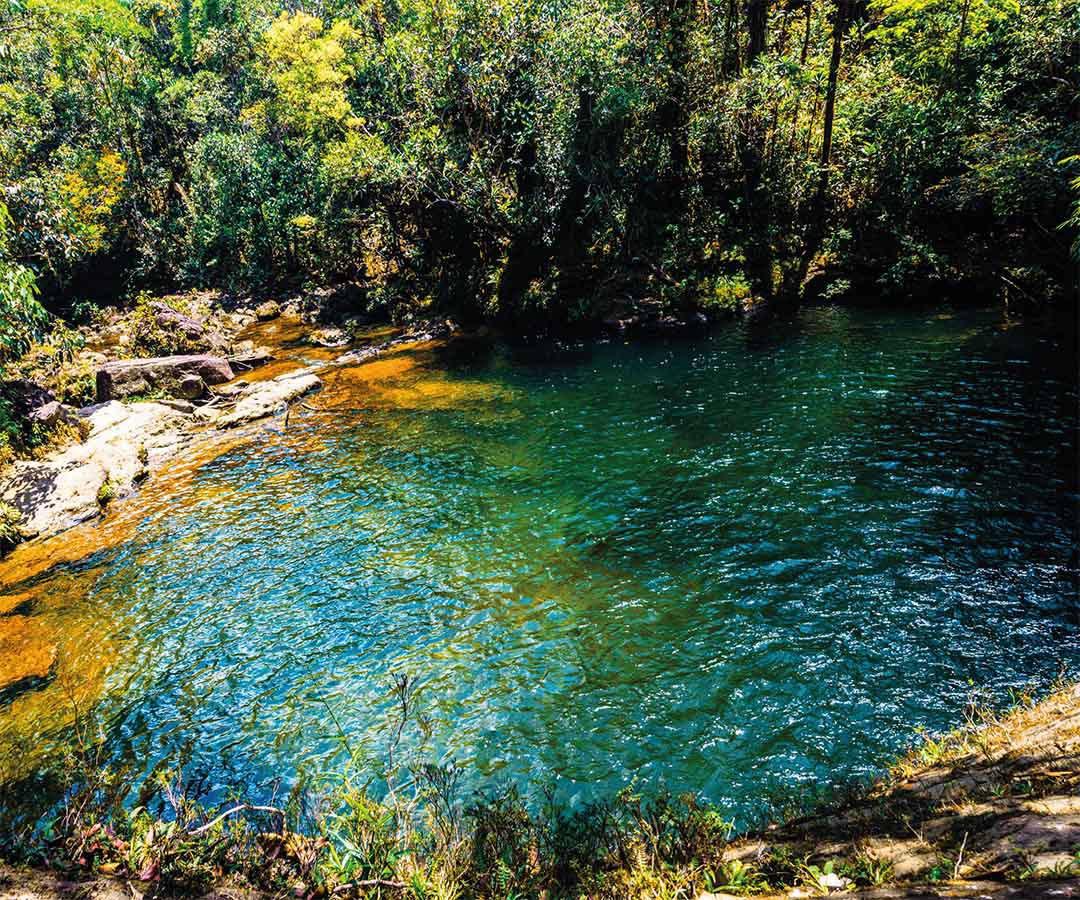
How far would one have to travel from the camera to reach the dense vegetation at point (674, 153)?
2216 centimetres

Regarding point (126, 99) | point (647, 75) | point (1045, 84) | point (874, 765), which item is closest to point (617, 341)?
point (647, 75)

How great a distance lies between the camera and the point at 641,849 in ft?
15.9

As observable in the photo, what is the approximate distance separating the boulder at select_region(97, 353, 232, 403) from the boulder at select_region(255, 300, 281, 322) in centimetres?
1729

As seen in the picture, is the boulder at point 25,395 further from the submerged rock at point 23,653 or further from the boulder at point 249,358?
the submerged rock at point 23,653

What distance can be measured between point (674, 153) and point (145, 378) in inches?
1040

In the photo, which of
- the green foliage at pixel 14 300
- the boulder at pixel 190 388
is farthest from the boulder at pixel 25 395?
the green foliage at pixel 14 300

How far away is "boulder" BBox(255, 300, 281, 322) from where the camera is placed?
41031 mm

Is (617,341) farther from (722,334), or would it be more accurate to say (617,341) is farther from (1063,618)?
(1063,618)

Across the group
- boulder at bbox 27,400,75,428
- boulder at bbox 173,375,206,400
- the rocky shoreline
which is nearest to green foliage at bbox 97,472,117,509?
the rocky shoreline

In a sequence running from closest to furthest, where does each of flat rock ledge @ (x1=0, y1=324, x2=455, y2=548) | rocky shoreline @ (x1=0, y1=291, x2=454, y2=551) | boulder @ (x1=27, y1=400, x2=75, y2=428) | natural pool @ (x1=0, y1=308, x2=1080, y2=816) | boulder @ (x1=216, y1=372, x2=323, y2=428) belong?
natural pool @ (x1=0, y1=308, x2=1080, y2=816)
flat rock ledge @ (x1=0, y1=324, x2=455, y2=548)
rocky shoreline @ (x1=0, y1=291, x2=454, y2=551)
boulder @ (x1=27, y1=400, x2=75, y2=428)
boulder @ (x1=216, y1=372, x2=323, y2=428)

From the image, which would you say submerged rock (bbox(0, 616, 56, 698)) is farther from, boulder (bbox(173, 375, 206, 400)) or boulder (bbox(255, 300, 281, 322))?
boulder (bbox(255, 300, 281, 322))

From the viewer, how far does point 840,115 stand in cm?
2814

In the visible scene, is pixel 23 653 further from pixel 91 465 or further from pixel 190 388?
pixel 190 388

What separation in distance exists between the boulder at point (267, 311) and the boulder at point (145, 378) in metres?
17.3
